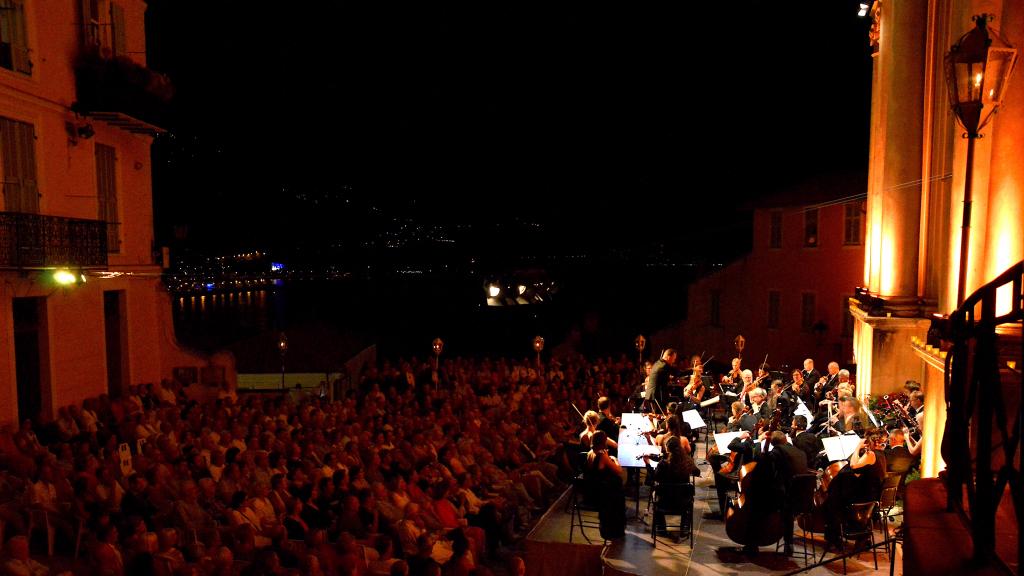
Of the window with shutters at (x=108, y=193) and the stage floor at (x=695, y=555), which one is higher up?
the window with shutters at (x=108, y=193)

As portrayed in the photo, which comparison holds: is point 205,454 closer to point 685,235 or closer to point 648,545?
point 648,545

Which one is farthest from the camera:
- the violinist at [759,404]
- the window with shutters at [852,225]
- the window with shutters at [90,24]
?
the window with shutters at [852,225]

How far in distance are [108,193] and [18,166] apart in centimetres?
338

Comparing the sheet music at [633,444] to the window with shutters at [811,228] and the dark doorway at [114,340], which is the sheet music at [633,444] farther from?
the window with shutters at [811,228]

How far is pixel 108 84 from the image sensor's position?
1575 cm

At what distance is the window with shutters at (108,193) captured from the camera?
1683 centimetres

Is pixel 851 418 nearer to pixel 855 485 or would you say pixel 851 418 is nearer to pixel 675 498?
pixel 855 485

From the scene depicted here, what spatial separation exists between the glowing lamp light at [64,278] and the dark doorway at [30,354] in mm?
495

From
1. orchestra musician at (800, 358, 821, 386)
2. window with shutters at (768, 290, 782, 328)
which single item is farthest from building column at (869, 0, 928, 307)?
window with shutters at (768, 290, 782, 328)

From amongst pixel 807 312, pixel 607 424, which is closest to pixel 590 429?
pixel 607 424

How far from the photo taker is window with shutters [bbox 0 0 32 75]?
13.5 m

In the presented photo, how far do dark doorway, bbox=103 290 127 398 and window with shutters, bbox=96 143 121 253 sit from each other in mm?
1230

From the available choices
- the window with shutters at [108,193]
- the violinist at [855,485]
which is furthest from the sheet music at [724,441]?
the window with shutters at [108,193]

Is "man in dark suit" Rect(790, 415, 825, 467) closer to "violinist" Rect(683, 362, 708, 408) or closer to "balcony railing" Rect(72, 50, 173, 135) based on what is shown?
"violinist" Rect(683, 362, 708, 408)
